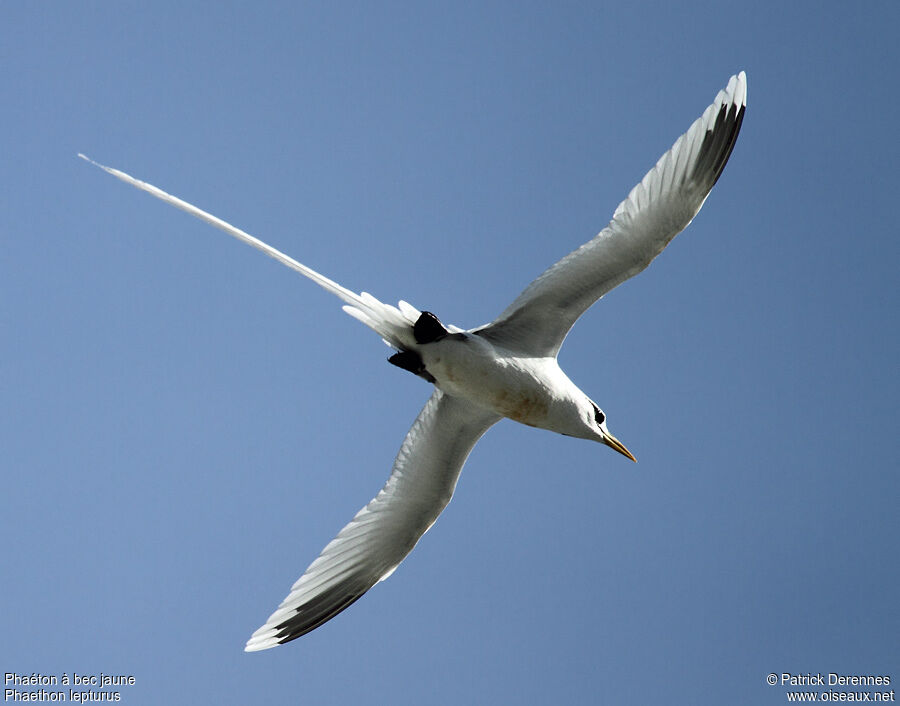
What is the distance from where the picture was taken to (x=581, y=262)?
8.63m

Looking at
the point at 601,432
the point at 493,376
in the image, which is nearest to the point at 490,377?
the point at 493,376

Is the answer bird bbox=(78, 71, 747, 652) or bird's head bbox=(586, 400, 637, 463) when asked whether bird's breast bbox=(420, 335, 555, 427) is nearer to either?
bird bbox=(78, 71, 747, 652)

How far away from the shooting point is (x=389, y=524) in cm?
970

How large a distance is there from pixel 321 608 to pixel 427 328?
114 inches

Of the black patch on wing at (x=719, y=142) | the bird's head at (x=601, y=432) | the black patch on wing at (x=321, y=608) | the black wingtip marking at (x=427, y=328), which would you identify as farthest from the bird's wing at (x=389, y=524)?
the black patch on wing at (x=719, y=142)

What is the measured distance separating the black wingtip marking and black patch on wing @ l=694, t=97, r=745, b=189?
241cm

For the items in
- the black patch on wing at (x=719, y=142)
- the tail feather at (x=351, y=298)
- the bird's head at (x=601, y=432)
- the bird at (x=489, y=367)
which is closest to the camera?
the tail feather at (x=351, y=298)

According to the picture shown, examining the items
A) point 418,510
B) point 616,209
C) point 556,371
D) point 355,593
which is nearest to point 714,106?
point 616,209

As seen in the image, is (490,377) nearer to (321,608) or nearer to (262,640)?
(321,608)

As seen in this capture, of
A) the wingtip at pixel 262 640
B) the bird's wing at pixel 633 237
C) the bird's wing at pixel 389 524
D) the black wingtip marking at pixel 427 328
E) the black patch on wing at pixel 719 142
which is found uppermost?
the black patch on wing at pixel 719 142

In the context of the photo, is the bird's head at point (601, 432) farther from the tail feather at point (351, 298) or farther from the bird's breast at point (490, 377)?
the tail feather at point (351, 298)

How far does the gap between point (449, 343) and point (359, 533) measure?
2177 mm

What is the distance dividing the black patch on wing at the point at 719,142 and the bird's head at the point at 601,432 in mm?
2101

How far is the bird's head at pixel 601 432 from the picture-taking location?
9176 millimetres
